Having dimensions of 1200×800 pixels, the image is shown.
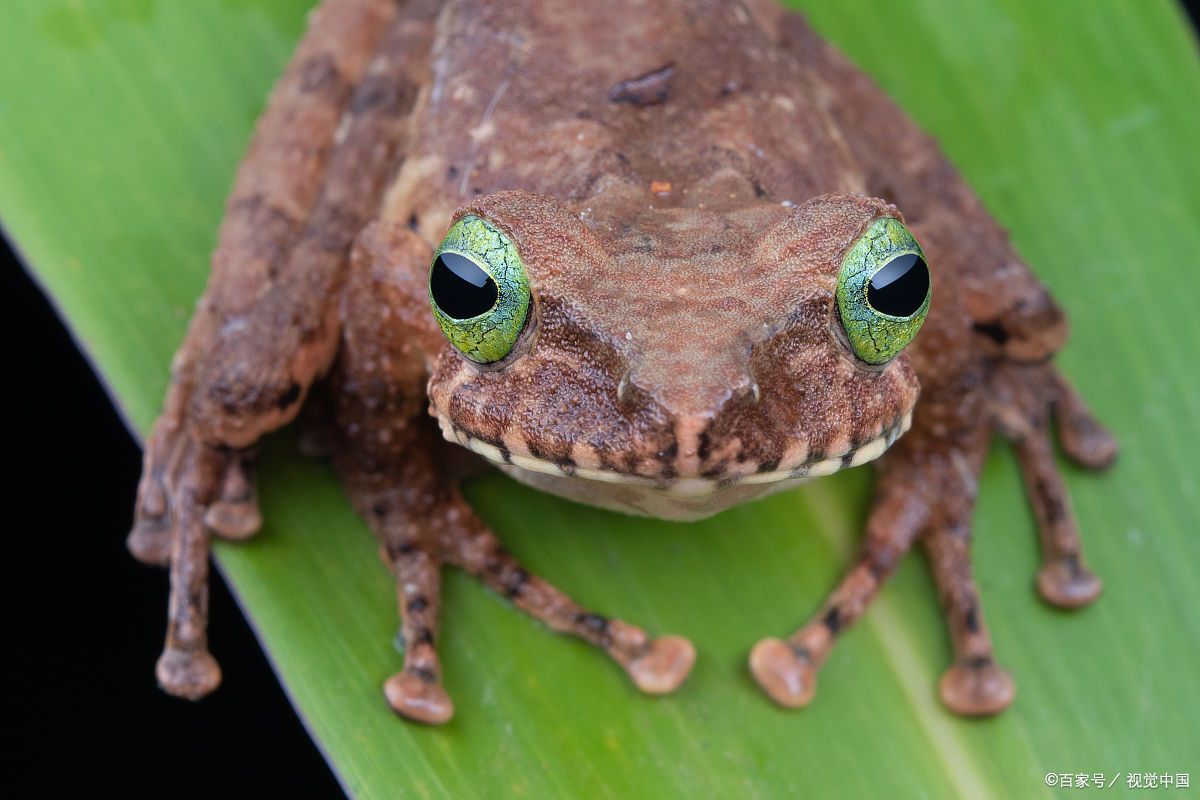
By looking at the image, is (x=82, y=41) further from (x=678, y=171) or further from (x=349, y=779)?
(x=349, y=779)

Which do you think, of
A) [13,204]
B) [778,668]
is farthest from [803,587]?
[13,204]

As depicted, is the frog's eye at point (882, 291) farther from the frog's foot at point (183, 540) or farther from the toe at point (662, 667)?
the frog's foot at point (183, 540)

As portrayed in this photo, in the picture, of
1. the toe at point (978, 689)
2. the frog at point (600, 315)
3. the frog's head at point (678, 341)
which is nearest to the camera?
the frog's head at point (678, 341)

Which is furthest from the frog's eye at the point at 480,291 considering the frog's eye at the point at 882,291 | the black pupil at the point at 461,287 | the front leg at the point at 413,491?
the frog's eye at the point at 882,291

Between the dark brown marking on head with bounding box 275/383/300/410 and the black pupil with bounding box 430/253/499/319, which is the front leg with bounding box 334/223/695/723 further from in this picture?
the black pupil with bounding box 430/253/499/319

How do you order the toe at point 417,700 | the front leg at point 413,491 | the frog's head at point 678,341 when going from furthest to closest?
the front leg at point 413,491 < the toe at point 417,700 < the frog's head at point 678,341

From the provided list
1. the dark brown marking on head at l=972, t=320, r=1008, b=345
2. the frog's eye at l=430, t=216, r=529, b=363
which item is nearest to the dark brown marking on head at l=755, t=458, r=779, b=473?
the frog's eye at l=430, t=216, r=529, b=363

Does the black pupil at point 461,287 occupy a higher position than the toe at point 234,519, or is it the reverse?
the black pupil at point 461,287
